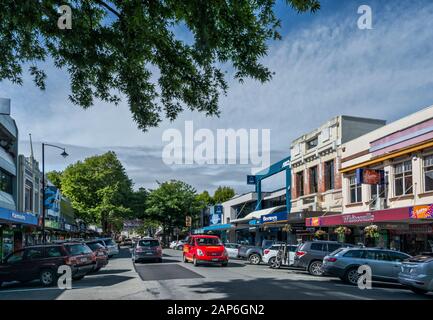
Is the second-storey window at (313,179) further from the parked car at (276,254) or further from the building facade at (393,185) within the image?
the parked car at (276,254)

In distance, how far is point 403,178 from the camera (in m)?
25.0

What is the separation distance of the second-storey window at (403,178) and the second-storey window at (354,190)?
347 cm

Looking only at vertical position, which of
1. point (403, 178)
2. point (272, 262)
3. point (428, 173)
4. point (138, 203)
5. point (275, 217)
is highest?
point (428, 173)

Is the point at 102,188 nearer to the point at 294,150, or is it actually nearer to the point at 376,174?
the point at 294,150

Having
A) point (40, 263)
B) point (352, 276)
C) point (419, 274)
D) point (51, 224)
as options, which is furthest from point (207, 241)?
point (51, 224)

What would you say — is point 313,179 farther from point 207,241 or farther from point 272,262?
point 207,241

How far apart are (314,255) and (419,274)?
306 inches

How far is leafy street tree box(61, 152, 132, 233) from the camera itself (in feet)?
209

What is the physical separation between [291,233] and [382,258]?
21862 millimetres

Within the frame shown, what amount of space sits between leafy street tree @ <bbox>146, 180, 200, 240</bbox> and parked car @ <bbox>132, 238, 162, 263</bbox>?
1602 inches

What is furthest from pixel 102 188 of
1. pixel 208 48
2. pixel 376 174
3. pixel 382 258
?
pixel 208 48

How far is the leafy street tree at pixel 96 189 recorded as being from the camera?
2505 inches

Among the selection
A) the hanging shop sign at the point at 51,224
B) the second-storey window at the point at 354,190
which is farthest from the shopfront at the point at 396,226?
the hanging shop sign at the point at 51,224

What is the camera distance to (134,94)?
1303 cm
